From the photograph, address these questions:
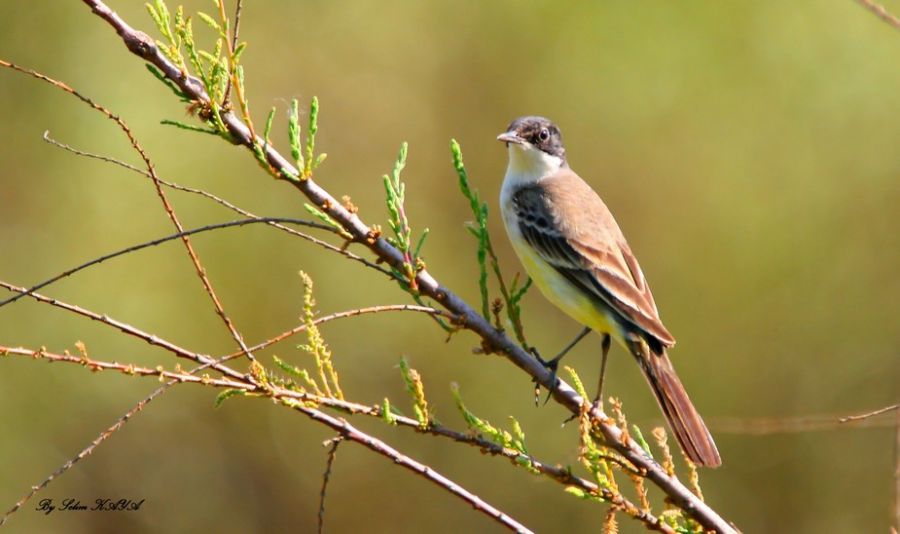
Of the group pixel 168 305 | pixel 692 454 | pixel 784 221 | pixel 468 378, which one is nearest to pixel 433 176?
pixel 468 378

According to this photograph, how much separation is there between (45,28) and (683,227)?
5997 millimetres

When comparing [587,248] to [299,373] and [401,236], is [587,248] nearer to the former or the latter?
[401,236]

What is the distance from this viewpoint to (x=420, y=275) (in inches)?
140

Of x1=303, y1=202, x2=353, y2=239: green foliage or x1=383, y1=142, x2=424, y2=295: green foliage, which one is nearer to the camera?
x1=303, y1=202, x2=353, y2=239: green foliage

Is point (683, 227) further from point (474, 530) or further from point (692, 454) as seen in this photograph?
point (692, 454)

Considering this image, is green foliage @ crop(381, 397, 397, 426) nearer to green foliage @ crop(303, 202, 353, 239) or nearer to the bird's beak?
green foliage @ crop(303, 202, 353, 239)

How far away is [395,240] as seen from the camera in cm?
359

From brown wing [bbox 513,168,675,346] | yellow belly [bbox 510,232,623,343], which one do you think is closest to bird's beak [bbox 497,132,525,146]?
brown wing [bbox 513,168,675,346]

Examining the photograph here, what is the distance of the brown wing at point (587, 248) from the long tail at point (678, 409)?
4.4 inches

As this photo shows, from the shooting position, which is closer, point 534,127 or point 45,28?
point 534,127

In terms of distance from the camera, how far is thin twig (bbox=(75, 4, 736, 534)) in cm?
328

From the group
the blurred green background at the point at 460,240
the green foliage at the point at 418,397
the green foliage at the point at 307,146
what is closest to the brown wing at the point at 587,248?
the green foliage at the point at 418,397

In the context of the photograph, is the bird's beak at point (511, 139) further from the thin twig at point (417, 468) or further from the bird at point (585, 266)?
the thin twig at point (417, 468)

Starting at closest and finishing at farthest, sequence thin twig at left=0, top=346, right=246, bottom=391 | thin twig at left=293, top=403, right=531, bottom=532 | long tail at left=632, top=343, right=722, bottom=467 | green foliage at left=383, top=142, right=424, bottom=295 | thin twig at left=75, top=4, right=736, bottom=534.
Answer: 1. thin twig at left=0, top=346, right=246, bottom=391
2. thin twig at left=293, top=403, right=531, bottom=532
3. thin twig at left=75, top=4, right=736, bottom=534
4. green foliage at left=383, top=142, right=424, bottom=295
5. long tail at left=632, top=343, right=722, bottom=467
